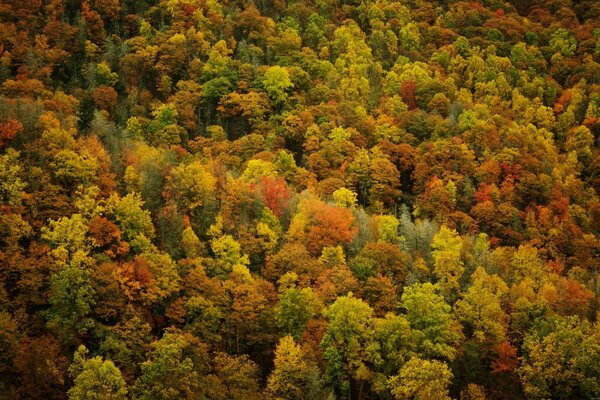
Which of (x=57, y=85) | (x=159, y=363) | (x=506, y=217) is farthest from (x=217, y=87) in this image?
(x=159, y=363)

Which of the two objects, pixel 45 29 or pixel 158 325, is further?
pixel 45 29

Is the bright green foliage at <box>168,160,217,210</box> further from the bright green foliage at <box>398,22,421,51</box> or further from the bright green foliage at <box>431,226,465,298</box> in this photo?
the bright green foliage at <box>398,22,421,51</box>

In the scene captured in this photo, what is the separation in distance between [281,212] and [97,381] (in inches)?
1272

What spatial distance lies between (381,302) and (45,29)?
6986 centimetres

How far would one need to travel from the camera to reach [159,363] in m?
55.7

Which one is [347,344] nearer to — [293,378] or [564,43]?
[293,378]

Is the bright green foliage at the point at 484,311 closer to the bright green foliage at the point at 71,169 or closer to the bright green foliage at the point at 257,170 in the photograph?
the bright green foliage at the point at 257,170

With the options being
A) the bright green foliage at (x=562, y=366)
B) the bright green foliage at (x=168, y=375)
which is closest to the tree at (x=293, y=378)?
the bright green foliage at (x=168, y=375)

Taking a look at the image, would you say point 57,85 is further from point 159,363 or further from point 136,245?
point 159,363

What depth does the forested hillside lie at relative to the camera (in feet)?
195

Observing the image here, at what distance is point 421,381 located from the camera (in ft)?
192

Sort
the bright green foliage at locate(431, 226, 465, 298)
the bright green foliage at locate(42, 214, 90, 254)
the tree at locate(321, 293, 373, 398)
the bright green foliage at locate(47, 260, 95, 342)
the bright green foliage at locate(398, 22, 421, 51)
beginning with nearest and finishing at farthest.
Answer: the bright green foliage at locate(47, 260, 95, 342) < the tree at locate(321, 293, 373, 398) < the bright green foliage at locate(42, 214, 90, 254) < the bright green foliage at locate(431, 226, 465, 298) < the bright green foliage at locate(398, 22, 421, 51)

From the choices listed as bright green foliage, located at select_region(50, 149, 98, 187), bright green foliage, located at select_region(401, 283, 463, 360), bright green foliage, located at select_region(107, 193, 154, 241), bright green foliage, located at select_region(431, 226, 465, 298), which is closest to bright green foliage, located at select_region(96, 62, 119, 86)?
bright green foliage, located at select_region(50, 149, 98, 187)

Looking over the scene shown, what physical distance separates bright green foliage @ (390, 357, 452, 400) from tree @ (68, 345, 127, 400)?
21192 mm
